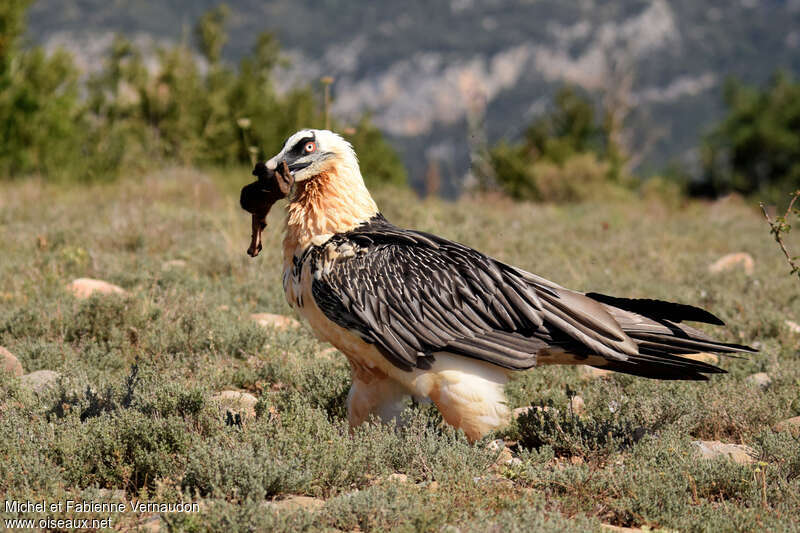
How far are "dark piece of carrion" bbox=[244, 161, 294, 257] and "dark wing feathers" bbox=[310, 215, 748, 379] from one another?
1.53ft

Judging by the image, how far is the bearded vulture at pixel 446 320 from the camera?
4105 millimetres

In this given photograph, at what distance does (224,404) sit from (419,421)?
1.43 meters

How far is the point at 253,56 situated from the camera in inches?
1062

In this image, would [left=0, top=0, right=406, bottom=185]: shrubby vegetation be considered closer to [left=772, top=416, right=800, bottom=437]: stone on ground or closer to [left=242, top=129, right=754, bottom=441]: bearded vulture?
[left=242, top=129, right=754, bottom=441]: bearded vulture

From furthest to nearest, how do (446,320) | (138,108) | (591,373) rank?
(138,108)
(591,373)
(446,320)

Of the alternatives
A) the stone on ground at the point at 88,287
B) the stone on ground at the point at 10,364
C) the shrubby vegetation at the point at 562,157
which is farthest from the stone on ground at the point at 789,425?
the shrubby vegetation at the point at 562,157

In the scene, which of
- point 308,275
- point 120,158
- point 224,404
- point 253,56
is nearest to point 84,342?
point 224,404

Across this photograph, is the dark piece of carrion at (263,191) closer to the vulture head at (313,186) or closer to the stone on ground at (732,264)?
the vulture head at (313,186)

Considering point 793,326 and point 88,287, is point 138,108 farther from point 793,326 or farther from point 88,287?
point 793,326

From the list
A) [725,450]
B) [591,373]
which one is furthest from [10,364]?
[725,450]

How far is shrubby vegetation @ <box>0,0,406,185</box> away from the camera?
16375mm

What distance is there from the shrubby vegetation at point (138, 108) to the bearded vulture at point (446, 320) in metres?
6.17

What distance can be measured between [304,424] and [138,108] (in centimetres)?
1912

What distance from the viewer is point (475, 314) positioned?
4.20 metres
